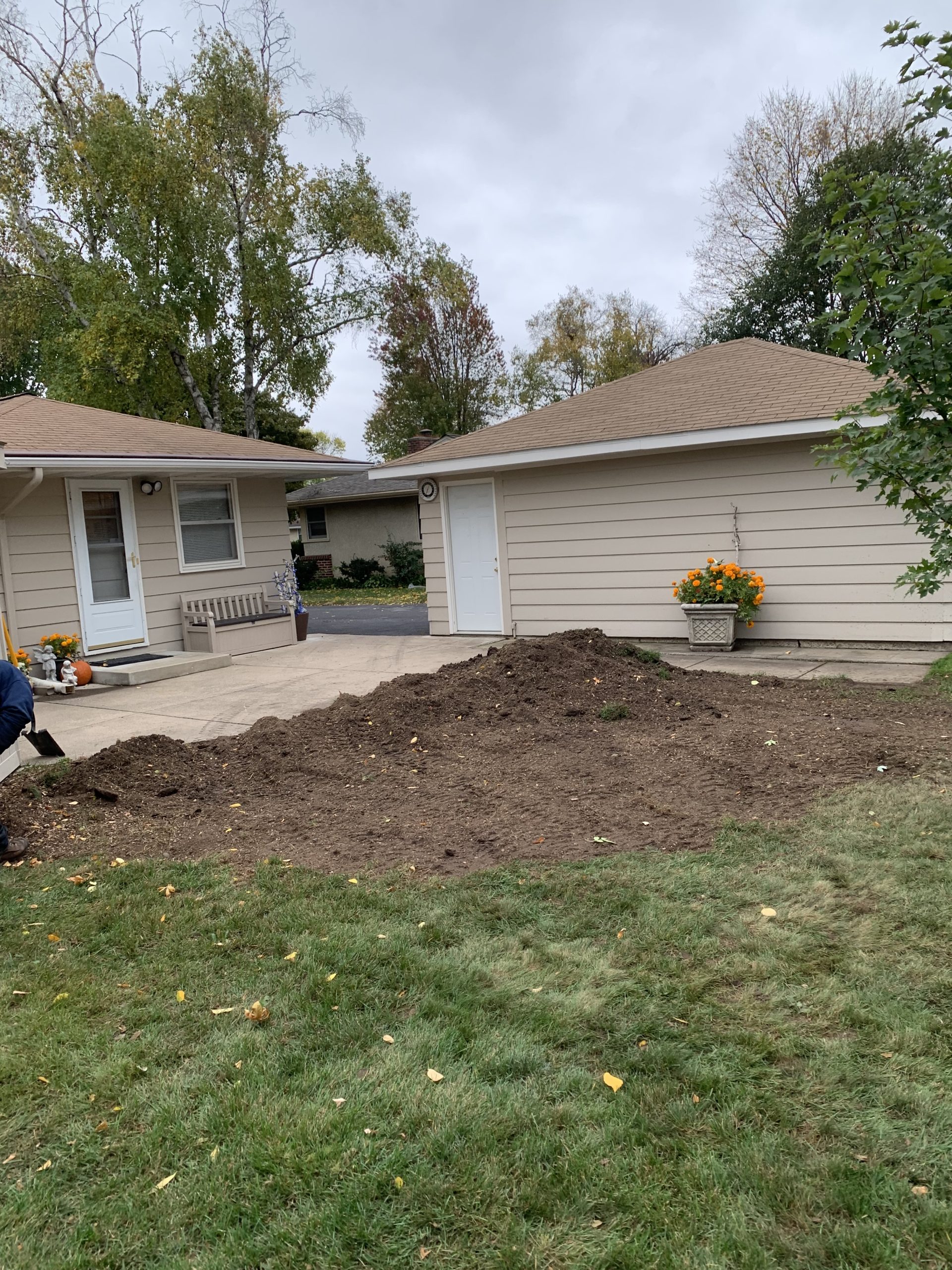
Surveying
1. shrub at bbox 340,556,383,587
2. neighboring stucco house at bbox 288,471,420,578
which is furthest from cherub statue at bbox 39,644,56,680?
shrub at bbox 340,556,383,587

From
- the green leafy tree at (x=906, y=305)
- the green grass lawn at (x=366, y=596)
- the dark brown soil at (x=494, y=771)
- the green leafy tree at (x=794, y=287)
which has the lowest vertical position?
the dark brown soil at (x=494, y=771)

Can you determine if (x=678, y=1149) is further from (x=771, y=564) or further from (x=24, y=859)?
(x=771, y=564)

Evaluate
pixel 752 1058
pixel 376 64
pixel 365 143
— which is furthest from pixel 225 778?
pixel 365 143

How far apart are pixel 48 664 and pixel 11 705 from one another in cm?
650

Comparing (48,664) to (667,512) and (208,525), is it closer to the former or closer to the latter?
(208,525)

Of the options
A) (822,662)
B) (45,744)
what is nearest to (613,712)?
(822,662)

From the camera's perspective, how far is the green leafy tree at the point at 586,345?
38.7 meters

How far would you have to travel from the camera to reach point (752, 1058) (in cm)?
256

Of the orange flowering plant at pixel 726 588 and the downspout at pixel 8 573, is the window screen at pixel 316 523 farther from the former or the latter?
the orange flowering plant at pixel 726 588

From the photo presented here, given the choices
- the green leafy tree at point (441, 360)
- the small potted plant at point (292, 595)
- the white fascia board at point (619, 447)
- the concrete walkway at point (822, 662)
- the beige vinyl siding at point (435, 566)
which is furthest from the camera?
the green leafy tree at point (441, 360)

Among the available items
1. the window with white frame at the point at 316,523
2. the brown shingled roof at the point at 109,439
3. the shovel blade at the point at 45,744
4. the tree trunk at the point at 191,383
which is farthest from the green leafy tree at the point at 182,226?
the shovel blade at the point at 45,744

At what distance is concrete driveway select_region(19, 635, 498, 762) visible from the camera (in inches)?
302

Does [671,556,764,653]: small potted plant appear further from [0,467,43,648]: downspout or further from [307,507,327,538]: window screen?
[307,507,327,538]: window screen

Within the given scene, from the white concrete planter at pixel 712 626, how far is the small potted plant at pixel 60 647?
7142mm
